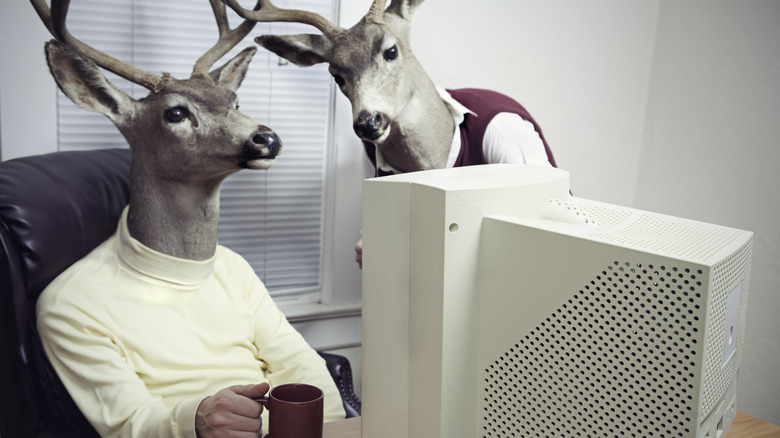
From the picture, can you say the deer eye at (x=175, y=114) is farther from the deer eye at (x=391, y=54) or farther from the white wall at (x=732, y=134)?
the white wall at (x=732, y=134)

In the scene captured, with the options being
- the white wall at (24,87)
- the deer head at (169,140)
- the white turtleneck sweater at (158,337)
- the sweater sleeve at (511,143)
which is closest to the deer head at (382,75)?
the sweater sleeve at (511,143)

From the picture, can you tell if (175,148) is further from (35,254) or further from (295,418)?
(295,418)

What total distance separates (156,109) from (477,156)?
0.78m

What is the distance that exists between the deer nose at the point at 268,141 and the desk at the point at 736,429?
1.78ft

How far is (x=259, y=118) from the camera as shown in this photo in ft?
5.86

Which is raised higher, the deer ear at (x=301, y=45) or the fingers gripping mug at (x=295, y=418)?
the deer ear at (x=301, y=45)

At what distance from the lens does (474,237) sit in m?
0.69

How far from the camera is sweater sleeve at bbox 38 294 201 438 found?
39.5 inches

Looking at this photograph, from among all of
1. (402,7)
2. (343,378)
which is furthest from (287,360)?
(402,7)

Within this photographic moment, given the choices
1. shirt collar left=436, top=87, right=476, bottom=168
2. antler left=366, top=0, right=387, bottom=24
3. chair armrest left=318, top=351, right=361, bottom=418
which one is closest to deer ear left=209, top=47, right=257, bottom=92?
antler left=366, top=0, right=387, bottom=24

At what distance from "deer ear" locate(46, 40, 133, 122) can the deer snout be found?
1.54 feet

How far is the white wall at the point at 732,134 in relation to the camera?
2117 millimetres

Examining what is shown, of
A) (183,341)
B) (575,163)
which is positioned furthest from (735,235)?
(575,163)

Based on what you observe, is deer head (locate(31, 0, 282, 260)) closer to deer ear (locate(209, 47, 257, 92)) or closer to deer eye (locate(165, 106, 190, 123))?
deer eye (locate(165, 106, 190, 123))
